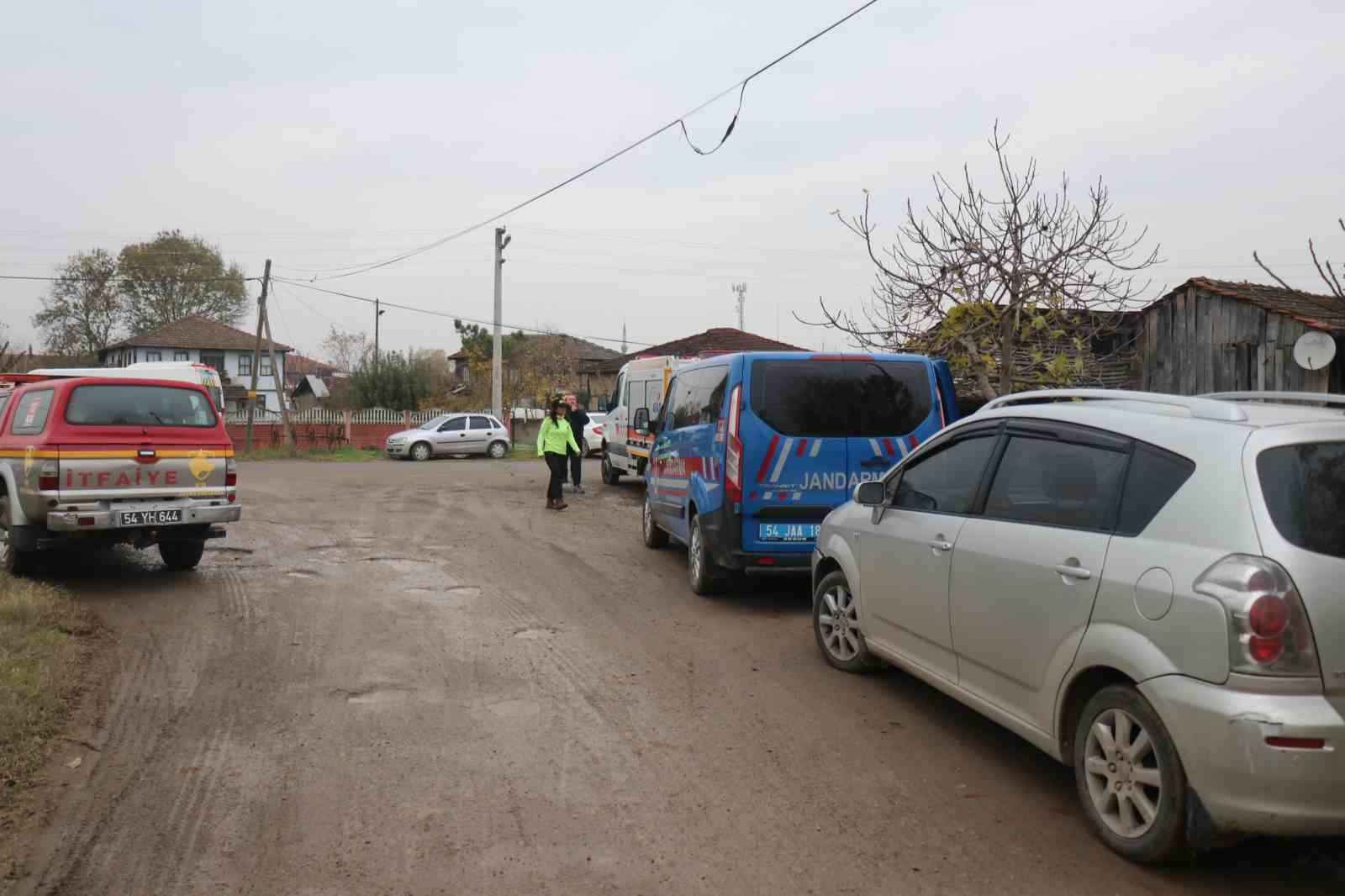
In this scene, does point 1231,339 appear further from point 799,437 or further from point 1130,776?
point 1130,776

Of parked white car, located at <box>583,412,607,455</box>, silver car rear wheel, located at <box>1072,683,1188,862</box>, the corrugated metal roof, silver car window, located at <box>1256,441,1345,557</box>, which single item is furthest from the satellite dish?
parked white car, located at <box>583,412,607,455</box>

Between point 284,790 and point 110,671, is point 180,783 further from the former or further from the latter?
point 110,671

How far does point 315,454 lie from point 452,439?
564cm

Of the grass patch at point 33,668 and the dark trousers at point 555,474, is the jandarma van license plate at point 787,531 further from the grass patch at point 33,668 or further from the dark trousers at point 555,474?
the dark trousers at point 555,474

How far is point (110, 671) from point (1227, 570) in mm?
6420

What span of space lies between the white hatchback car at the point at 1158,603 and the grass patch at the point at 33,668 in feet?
14.4

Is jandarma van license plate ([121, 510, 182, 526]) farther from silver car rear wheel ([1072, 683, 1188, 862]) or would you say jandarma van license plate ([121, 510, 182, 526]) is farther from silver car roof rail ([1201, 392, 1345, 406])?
silver car roof rail ([1201, 392, 1345, 406])

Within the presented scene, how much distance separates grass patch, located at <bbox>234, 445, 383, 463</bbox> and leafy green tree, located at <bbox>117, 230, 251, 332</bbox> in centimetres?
3658

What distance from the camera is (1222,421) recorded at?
371 cm

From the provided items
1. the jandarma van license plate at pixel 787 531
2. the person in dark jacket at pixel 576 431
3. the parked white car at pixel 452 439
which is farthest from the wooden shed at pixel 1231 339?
the parked white car at pixel 452 439

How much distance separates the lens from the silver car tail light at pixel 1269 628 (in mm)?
3242

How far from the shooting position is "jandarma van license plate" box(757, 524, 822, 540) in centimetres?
816

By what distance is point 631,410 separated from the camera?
63.5 ft

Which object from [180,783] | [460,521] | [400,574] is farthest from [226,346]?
[180,783]
